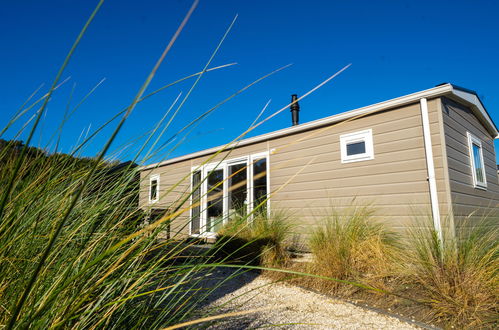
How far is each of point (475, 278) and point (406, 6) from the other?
7.21 m

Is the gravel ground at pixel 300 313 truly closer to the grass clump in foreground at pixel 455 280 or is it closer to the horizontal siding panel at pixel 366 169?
the grass clump in foreground at pixel 455 280

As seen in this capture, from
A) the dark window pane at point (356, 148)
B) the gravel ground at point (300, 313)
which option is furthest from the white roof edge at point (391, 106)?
the gravel ground at point (300, 313)

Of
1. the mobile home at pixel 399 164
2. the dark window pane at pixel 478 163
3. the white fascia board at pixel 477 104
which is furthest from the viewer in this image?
the dark window pane at pixel 478 163

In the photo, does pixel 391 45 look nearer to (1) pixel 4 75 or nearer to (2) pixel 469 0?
(2) pixel 469 0

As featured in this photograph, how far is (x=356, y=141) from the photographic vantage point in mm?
5137

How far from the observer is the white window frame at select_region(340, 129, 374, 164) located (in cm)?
489

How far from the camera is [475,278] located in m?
2.33

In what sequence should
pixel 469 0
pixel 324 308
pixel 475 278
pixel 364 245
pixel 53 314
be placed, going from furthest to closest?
pixel 469 0 < pixel 364 245 < pixel 324 308 < pixel 475 278 < pixel 53 314

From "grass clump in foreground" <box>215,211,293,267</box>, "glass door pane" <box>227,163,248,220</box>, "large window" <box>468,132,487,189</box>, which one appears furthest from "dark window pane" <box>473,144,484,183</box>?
"glass door pane" <box>227,163,248,220</box>

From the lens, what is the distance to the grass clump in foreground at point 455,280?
85.7 inches

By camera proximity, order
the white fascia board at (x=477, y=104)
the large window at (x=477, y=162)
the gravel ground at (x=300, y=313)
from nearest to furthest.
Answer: the gravel ground at (x=300, y=313)
the white fascia board at (x=477, y=104)
the large window at (x=477, y=162)

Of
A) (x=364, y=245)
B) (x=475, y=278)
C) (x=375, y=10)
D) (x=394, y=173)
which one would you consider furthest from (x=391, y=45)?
(x=475, y=278)

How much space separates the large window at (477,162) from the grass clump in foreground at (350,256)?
9.75 feet

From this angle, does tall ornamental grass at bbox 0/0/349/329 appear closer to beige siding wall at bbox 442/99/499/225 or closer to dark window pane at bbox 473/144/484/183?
beige siding wall at bbox 442/99/499/225
